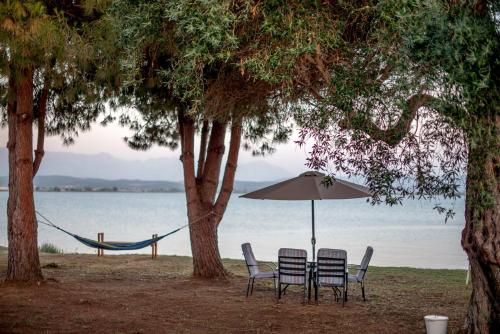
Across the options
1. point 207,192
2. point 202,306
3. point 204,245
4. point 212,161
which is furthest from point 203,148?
point 202,306

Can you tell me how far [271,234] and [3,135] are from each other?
27.4 meters

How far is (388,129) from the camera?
210 inches

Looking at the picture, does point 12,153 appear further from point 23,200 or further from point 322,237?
point 322,237

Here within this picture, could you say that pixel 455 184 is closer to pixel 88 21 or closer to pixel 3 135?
pixel 88 21

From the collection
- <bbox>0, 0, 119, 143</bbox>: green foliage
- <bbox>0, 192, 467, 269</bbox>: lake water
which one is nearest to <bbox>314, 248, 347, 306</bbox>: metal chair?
<bbox>0, 0, 119, 143</bbox>: green foliage

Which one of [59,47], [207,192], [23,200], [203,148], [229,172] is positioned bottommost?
[23,200]

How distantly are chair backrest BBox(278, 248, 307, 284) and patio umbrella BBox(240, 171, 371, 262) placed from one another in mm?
733

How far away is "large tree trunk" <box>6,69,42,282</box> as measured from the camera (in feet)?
30.7

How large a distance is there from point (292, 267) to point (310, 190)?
1129 millimetres

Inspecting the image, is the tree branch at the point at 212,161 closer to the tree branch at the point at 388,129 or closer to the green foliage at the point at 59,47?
the green foliage at the point at 59,47

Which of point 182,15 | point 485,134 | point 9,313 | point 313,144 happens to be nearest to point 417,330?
point 313,144

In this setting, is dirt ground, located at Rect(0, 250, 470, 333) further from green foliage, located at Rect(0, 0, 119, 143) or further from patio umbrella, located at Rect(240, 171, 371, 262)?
green foliage, located at Rect(0, 0, 119, 143)

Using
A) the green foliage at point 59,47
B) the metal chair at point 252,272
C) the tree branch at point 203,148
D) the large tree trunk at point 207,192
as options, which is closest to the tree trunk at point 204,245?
the large tree trunk at point 207,192

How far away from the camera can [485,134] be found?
4672 mm
